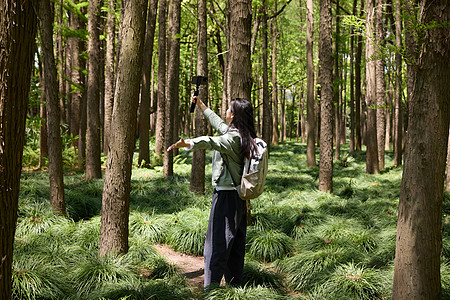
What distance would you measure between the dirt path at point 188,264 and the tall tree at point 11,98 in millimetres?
2933


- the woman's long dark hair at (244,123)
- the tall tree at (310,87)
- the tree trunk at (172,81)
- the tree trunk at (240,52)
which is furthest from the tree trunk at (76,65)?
the woman's long dark hair at (244,123)

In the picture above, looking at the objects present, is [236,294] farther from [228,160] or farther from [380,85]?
[380,85]

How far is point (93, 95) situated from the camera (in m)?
11.1

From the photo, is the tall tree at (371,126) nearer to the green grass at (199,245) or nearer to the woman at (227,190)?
the green grass at (199,245)

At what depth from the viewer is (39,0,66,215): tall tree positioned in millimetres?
6152

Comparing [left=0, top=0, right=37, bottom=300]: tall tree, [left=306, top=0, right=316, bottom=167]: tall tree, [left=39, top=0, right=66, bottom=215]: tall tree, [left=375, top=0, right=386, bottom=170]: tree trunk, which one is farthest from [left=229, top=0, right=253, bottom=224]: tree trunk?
[left=306, top=0, right=316, bottom=167]: tall tree

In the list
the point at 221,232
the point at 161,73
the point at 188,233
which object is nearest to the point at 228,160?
the point at 221,232

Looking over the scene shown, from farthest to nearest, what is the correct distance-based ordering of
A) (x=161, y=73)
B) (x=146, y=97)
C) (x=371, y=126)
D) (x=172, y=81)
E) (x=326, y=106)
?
(x=161, y=73) → (x=146, y=97) → (x=371, y=126) → (x=172, y=81) → (x=326, y=106)

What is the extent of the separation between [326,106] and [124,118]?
7127mm

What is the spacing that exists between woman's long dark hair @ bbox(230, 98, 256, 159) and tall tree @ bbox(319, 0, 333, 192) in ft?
21.7

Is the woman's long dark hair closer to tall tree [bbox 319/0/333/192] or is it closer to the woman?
the woman

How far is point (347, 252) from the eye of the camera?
5406 mm

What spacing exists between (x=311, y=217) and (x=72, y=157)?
33.2ft

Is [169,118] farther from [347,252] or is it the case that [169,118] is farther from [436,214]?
[436,214]
